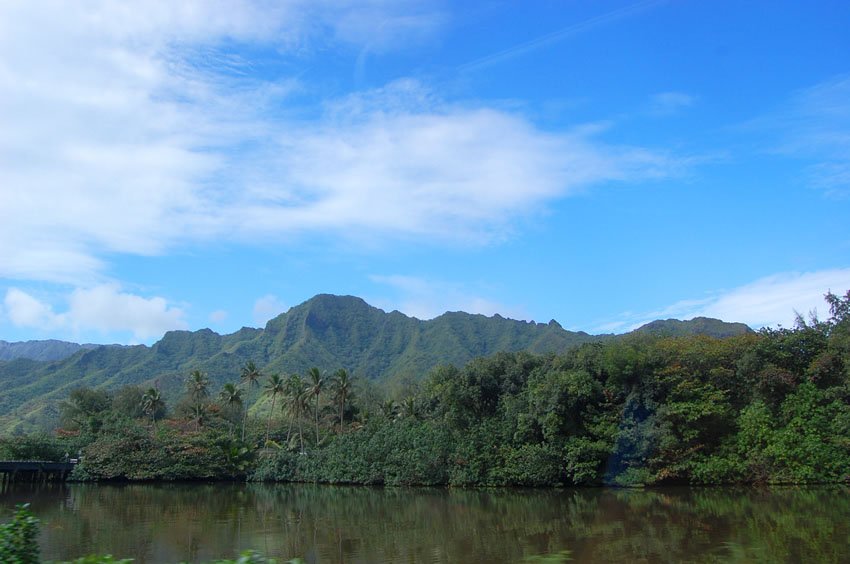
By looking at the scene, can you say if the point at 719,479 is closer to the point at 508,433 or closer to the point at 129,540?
the point at 508,433

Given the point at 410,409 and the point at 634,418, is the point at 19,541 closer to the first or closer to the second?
the point at 634,418

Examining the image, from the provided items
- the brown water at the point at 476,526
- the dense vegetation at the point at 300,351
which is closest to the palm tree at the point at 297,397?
the brown water at the point at 476,526

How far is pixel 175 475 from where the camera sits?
1945 inches

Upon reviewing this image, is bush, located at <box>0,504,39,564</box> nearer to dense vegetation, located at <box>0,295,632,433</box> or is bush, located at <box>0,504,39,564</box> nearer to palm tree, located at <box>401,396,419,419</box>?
palm tree, located at <box>401,396,419,419</box>

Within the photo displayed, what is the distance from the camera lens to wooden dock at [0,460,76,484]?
158 ft

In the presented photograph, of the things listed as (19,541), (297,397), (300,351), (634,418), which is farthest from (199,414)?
(300,351)

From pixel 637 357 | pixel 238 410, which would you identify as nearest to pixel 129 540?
pixel 637 357

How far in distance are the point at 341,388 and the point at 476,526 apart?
109 ft

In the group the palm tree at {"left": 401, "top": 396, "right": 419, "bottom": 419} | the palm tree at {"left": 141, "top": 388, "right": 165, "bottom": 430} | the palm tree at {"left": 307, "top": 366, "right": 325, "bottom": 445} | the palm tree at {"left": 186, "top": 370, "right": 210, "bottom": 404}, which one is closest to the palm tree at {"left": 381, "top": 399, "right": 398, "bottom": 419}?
the palm tree at {"left": 401, "top": 396, "right": 419, "bottom": 419}

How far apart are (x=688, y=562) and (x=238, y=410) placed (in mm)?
60007

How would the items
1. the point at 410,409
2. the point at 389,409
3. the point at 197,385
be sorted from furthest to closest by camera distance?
1. the point at 197,385
2. the point at 389,409
3. the point at 410,409

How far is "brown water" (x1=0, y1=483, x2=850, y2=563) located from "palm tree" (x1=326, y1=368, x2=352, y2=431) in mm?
17670

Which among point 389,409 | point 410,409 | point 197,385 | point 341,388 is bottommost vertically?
point 410,409

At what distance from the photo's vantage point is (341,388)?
176ft
